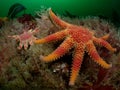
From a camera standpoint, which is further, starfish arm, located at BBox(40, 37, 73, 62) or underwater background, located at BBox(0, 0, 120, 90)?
underwater background, located at BBox(0, 0, 120, 90)

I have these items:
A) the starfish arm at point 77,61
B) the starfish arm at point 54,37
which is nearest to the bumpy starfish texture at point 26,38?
the starfish arm at point 54,37

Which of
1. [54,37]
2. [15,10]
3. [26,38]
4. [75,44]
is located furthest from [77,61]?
[15,10]

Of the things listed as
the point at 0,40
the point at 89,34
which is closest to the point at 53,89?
the point at 89,34

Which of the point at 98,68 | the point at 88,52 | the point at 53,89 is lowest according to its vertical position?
the point at 53,89

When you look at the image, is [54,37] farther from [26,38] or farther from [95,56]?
[26,38]

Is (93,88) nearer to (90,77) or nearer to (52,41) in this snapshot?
(90,77)

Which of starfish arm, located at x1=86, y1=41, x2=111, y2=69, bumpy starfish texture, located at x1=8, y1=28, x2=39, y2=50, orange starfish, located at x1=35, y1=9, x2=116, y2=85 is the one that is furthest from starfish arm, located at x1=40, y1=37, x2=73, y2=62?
bumpy starfish texture, located at x1=8, y1=28, x2=39, y2=50

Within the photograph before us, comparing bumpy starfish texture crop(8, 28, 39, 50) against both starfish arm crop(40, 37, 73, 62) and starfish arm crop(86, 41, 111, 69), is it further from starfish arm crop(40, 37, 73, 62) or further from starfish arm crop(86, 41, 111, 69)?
starfish arm crop(86, 41, 111, 69)
